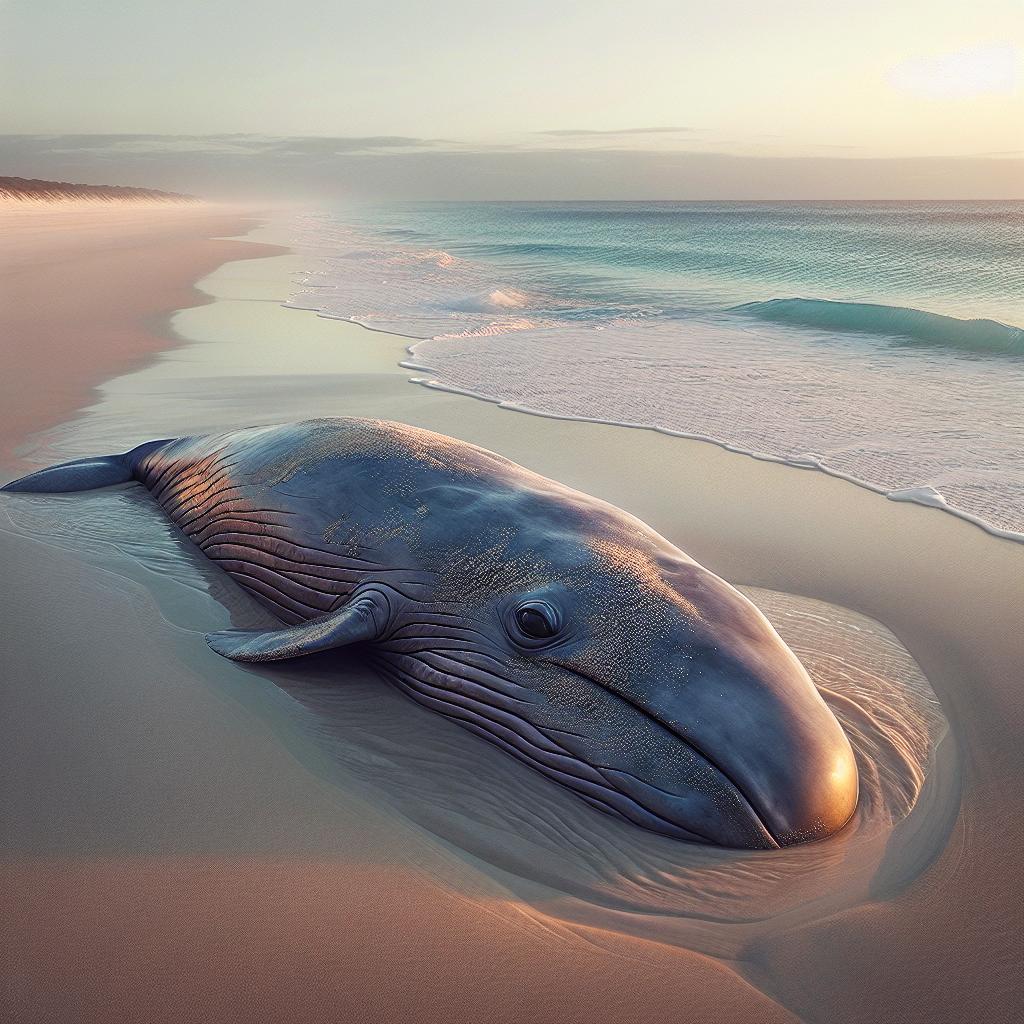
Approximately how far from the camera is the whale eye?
3732 millimetres

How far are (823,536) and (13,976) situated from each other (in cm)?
508

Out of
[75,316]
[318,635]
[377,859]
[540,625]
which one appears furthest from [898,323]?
[377,859]

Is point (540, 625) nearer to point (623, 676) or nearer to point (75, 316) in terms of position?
point (623, 676)

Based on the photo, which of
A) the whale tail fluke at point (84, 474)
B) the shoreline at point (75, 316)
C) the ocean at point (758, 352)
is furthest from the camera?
the shoreline at point (75, 316)

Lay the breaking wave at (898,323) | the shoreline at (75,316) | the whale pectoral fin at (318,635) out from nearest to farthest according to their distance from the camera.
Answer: the whale pectoral fin at (318,635) → the shoreline at (75,316) → the breaking wave at (898,323)

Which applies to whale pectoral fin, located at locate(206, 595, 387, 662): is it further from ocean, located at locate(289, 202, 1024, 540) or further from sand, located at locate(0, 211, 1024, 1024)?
ocean, located at locate(289, 202, 1024, 540)

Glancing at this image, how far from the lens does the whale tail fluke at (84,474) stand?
256 inches

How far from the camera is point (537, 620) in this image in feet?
12.3

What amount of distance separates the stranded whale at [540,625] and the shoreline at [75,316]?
3704 millimetres

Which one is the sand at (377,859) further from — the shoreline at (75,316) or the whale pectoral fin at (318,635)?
the shoreline at (75,316)

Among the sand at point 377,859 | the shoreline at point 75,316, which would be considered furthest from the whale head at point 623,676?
the shoreline at point 75,316

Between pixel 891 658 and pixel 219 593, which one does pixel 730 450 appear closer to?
pixel 891 658

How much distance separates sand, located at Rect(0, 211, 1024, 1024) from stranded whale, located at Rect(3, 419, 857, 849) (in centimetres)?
16

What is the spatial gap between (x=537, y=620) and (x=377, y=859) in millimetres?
1107
